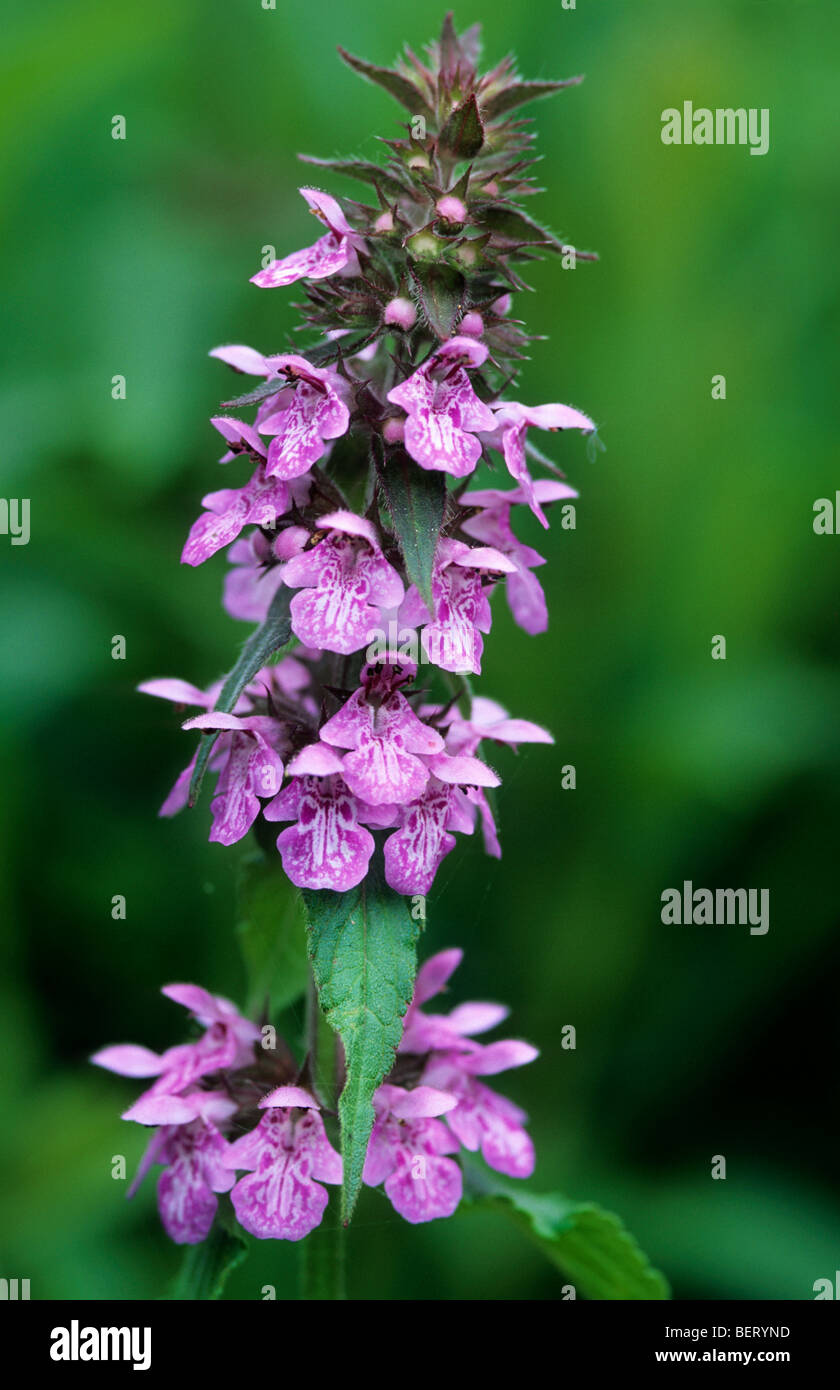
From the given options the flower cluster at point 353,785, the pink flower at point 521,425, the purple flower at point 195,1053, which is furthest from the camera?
the purple flower at point 195,1053

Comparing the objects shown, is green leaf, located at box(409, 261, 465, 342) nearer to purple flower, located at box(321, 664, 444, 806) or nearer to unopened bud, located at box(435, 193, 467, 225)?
unopened bud, located at box(435, 193, 467, 225)

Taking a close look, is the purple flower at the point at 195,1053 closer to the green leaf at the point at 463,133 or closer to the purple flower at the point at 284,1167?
the purple flower at the point at 284,1167

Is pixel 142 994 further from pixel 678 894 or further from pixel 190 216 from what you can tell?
pixel 190 216

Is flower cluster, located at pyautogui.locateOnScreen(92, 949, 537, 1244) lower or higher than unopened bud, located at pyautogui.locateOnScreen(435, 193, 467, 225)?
lower

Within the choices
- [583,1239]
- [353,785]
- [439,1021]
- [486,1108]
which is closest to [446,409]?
[353,785]

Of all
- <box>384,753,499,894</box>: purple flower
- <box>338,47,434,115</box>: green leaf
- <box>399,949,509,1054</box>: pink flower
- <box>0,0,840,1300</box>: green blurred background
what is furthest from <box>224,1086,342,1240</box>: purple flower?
<box>338,47,434,115</box>: green leaf

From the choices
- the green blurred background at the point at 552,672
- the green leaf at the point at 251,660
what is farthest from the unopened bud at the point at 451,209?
the green blurred background at the point at 552,672

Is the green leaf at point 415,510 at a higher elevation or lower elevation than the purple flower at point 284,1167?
higher

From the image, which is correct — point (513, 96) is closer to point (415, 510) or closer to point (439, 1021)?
point (415, 510)
